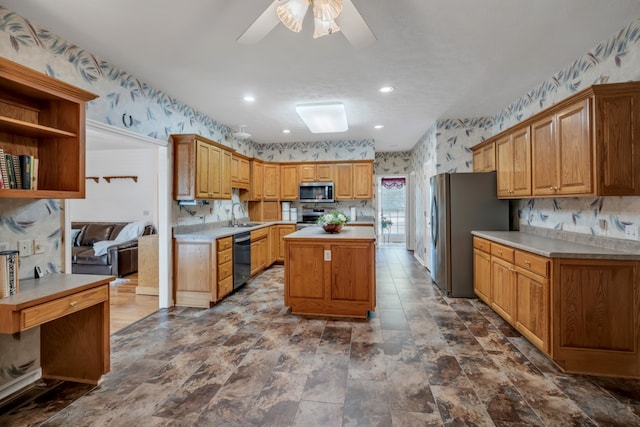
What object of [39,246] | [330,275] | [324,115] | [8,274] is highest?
[324,115]

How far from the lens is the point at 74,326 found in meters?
2.16

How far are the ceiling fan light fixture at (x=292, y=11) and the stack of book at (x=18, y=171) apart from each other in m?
1.87

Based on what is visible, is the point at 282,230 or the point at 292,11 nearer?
the point at 292,11

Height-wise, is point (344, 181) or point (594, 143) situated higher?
point (344, 181)

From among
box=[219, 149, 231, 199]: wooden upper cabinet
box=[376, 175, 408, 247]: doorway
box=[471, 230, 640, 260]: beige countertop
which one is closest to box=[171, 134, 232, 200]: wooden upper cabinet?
box=[219, 149, 231, 199]: wooden upper cabinet

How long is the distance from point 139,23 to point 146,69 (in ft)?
2.72

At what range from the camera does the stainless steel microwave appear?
6.15 metres

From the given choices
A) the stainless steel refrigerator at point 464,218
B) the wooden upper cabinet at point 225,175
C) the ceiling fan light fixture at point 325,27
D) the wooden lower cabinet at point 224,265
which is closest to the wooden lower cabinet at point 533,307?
the stainless steel refrigerator at point 464,218

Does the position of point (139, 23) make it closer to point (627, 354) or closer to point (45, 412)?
point (45, 412)

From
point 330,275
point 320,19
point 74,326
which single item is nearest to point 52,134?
point 74,326

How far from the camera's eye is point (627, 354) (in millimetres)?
2182

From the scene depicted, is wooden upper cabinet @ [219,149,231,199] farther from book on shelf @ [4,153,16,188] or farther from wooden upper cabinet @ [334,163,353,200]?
book on shelf @ [4,153,16,188]

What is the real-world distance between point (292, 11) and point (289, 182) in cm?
482

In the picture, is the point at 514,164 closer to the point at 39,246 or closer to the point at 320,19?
the point at 320,19
